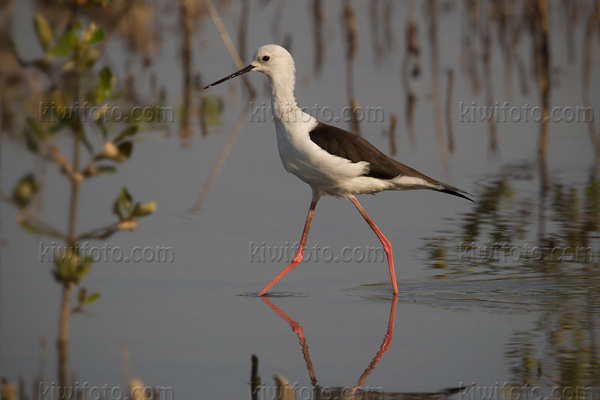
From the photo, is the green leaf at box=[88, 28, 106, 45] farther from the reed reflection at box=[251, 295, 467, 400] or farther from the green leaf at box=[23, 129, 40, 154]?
the reed reflection at box=[251, 295, 467, 400]

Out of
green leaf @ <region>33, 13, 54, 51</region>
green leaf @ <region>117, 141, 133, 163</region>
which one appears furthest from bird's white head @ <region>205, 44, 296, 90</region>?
green leaf @ <region>33, 13, 54, 51</region>

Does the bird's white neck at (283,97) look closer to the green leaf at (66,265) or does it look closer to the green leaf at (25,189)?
the green leaf at (66,265)

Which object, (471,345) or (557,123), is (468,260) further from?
(557,123)

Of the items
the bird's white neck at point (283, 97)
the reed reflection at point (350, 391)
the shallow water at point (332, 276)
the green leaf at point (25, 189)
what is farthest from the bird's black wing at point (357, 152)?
the green leaf at point (25, 189)

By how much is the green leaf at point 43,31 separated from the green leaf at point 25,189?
45cm

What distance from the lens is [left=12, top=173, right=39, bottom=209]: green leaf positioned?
2922mm

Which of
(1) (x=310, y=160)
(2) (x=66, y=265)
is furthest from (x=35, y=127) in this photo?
(1) (x=310, y=160)

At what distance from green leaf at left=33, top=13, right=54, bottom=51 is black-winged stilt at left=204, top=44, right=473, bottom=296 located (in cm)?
284

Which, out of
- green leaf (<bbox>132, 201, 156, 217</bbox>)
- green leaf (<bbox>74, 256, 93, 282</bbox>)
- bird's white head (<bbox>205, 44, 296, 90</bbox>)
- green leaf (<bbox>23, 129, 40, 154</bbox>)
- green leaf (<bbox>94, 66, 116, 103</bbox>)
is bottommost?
green leaf (<bbox>74, 256, 93, 282</bbox>)

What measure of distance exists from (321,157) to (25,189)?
2995 millimetres

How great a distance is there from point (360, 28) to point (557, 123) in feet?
16.7

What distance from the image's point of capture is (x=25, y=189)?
2.92 m

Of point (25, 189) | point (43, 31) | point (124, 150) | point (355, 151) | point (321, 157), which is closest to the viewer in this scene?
point (25, 189)

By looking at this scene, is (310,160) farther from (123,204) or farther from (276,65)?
(123,204)
